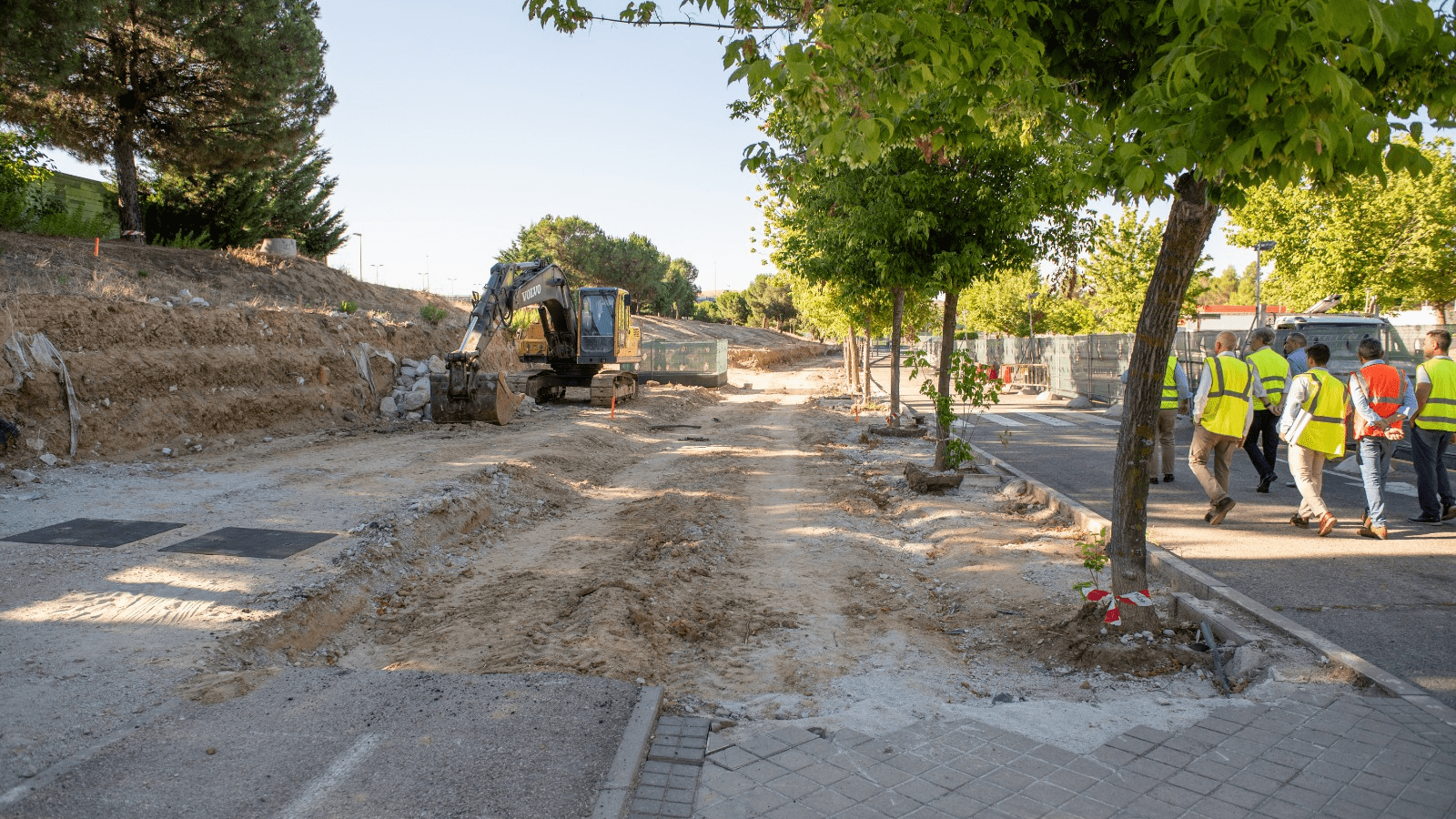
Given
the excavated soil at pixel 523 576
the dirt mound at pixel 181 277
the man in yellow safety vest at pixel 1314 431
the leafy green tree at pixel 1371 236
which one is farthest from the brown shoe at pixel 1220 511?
the leafy green tree at pixel 1371 236

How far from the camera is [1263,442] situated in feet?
32.4

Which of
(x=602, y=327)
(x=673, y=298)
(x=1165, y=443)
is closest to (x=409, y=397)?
(x=602, y=327)

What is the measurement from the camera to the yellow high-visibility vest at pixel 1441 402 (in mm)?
7633

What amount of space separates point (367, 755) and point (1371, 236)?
2810 cm

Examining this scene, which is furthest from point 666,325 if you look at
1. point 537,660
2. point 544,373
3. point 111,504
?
point 537,660

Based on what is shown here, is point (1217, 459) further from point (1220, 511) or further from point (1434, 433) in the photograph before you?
point (1434, 433)

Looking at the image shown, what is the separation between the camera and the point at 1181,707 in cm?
413

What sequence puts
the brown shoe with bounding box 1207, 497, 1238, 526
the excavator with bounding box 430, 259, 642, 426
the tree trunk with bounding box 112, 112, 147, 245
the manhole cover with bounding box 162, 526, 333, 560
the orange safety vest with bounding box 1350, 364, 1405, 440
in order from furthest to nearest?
the tree trunk with bounding box 112, 112, 147, 245, the excavator with bounding box 430, 259, 642, 426, the brown shoe with bounding box 1207, 497, 1238, 526, the orange safety vest with bounding box 1350, 364, 1405, 440, the manhole cover with bounding box 162, 526, 333, 560

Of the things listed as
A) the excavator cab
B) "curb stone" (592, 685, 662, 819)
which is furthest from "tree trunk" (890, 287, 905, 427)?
"curb stone" (592, 685, 662, 819)

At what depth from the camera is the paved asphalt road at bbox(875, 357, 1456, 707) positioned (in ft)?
16.1

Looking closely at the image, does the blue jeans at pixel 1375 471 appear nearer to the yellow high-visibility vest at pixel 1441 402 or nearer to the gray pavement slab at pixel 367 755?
the yellow high-visibility vest at pixel 1441 402

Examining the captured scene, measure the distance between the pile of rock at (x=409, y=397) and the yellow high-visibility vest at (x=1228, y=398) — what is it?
14.6 m

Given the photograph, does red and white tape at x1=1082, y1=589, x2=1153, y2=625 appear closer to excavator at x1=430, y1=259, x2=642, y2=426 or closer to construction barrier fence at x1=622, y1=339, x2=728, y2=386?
excavator at x1=430, y1=259, x2=642, y2=426

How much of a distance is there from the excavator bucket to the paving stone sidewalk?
12854 mm
